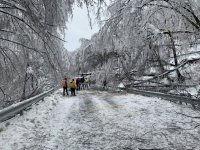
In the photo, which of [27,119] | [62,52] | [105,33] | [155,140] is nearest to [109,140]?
[155,140]

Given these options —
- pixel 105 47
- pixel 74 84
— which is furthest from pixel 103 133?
pixel 74 84

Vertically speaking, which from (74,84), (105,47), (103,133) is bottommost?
(103,133)

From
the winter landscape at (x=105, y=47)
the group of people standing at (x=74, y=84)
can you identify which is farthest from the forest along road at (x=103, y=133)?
the group of people standing at (x=74, y=84)

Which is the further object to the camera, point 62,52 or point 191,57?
point 191,57

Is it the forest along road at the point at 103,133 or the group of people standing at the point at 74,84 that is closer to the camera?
the forest along road at the point at 103,133

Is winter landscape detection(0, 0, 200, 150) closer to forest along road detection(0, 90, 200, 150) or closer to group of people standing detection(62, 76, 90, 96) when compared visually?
forest along road detection(0, 90, 200, 150)

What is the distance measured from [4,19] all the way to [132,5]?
4.12 m

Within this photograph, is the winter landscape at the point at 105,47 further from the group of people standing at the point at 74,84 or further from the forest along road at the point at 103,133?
the group of people standing at the point at 74,84

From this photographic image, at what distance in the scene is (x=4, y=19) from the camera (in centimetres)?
685

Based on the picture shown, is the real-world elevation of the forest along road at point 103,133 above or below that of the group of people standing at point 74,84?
below

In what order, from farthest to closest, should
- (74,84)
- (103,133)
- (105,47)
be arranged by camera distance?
(74,84)
(105,47)
(103,133)

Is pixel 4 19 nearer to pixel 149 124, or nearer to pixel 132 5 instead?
pixel 132 5

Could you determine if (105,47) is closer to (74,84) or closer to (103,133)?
(103,133)

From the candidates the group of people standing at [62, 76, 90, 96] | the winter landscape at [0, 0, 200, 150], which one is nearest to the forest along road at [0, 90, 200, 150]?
the winter landscape at [0, 0, 200, 150]
